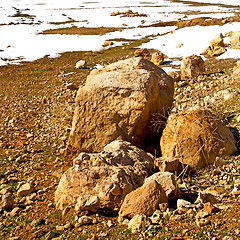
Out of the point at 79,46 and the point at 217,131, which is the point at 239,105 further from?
the point at 79,46

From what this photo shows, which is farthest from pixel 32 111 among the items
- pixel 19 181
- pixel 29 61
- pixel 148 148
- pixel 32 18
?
pixel 32 18

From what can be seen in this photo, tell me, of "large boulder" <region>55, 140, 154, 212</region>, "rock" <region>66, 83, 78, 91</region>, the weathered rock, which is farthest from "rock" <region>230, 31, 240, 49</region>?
the weathered rock

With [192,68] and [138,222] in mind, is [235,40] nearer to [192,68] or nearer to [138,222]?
[192,68]

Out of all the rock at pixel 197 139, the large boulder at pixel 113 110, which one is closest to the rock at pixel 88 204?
the rock at pixel 197 139

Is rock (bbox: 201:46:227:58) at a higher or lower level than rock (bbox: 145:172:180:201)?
higher

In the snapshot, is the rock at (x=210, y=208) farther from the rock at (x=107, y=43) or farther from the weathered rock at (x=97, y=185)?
the rock at (x=107, y=43)

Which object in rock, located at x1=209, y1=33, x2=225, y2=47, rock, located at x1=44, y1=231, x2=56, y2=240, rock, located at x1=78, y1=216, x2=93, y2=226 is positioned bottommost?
rock, located at x1=44, y1=231, x2=56, y2=240

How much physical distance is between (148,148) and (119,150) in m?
1.18

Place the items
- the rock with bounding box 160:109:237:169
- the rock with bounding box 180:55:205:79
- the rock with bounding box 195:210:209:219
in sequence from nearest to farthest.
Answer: the rock with bounding box 195:210:209:219 < the rock with bounding box 160:109:237:169 < the rock with bounding box 180:55:205:79

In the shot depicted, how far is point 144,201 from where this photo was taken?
3760 mm

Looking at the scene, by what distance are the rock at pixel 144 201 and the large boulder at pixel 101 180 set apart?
26 cm

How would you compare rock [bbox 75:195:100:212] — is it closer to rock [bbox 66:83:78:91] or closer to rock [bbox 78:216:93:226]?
rock [bbox 78:216:93:226]

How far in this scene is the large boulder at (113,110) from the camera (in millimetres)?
5590

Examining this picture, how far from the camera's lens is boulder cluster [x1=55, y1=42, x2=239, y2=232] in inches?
152
